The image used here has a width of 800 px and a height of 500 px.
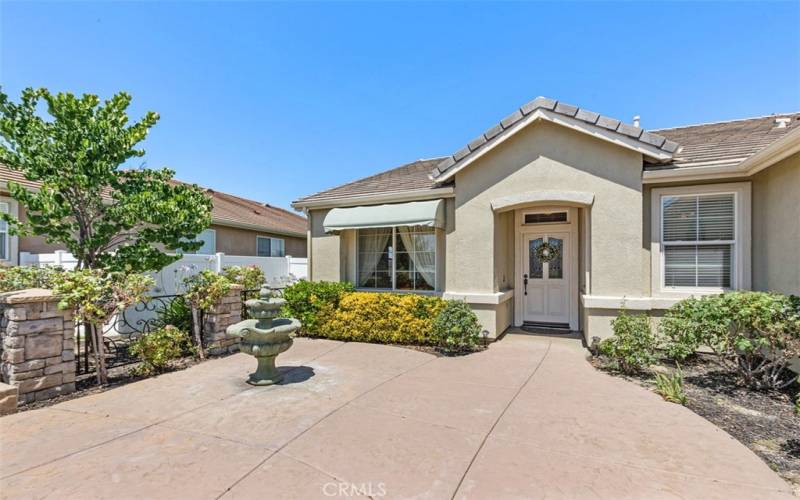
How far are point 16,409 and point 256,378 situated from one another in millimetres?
3206

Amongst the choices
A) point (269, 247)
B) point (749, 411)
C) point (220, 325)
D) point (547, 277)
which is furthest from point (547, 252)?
point (269, 247)

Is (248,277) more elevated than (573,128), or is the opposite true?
(573,128)

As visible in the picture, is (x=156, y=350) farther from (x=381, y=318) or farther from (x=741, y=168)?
(x=741, y=168)

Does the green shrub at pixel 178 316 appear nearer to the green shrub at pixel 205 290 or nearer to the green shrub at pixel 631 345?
the green shrub at pixel 205 290

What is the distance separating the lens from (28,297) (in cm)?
551

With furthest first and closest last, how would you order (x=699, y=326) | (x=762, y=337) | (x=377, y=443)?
(x=699, y=326)
(x=762, y=337)
(x=377, y=443)

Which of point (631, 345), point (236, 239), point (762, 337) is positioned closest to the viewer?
point (762, 337)

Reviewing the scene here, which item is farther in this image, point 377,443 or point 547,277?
point 547,277

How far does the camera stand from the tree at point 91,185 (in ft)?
21.7

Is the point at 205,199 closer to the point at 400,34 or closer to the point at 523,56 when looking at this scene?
the point at 400,34

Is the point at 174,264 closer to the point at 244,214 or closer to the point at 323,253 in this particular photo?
the point at 323,253

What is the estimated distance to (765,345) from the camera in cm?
584

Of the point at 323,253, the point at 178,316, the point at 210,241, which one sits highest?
the point at 210,241

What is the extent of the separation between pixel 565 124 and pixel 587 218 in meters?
2.31
